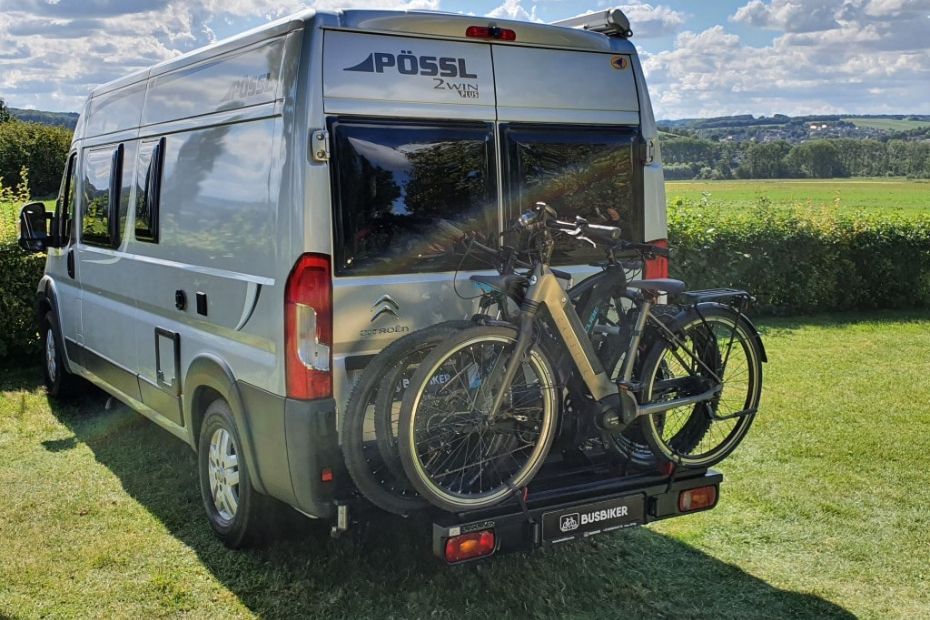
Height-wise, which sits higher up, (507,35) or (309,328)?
(507,35)

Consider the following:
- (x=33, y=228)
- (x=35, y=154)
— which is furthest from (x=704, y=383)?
(x=35, y=154)

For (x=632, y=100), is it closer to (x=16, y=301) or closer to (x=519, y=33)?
(x=519, y=33)

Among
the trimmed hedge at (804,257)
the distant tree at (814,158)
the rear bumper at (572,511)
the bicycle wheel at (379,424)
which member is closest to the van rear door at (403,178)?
the bicycle wheel at (379,424)

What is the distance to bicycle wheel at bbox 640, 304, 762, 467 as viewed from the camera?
4.59m

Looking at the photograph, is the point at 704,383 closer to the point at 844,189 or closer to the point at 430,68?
the point at 430,68

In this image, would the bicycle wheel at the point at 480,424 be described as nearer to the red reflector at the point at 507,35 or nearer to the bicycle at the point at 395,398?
the bicycle at the point at 395,398

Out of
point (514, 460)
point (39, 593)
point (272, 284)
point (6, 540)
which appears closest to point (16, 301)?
point (6, 540)

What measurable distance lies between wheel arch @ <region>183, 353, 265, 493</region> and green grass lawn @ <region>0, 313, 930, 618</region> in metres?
0.61

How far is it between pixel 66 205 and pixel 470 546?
192 inches

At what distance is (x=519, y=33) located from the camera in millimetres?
4734

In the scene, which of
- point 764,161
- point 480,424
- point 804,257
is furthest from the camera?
point 764,161

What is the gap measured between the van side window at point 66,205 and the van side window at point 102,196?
34 cm

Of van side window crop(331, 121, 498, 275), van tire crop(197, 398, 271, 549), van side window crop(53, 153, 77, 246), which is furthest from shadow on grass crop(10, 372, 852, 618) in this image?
van side window crop(53, 153, 77, 246)

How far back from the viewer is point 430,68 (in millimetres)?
4434
